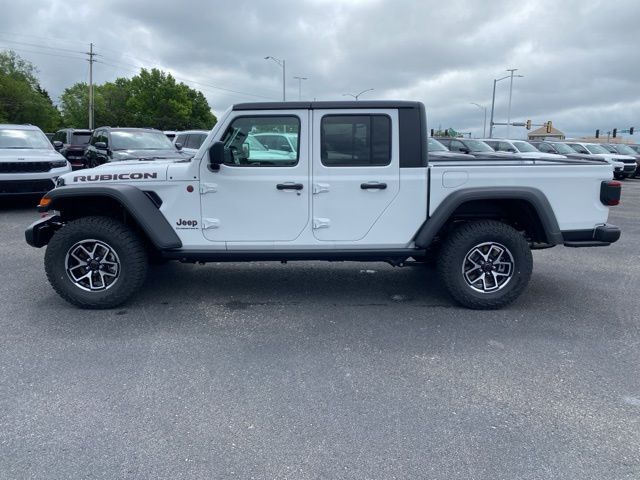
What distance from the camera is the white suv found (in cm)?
991

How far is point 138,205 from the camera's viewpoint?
183 inches

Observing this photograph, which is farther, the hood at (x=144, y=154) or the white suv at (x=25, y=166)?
the hood at (x=144, y=154)

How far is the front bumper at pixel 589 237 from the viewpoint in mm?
4863

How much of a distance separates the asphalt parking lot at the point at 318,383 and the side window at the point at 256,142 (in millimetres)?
1434

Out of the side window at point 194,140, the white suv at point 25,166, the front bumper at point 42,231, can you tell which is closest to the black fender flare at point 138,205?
the front bumper at point 42,231

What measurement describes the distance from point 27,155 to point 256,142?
766 cm

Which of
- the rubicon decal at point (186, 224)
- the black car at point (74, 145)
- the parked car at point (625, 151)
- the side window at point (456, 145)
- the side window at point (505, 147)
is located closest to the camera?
the rubicon decal at point (186, 224)

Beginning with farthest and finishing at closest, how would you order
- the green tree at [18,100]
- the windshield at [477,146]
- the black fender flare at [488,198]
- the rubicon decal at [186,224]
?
the green tree at [18,100] < the windshield at [477,146] < the rubicon decal at [186,224] < the black fender flare at [488,198]

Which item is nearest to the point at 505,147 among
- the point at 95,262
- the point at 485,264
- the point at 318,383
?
the point at 485,264

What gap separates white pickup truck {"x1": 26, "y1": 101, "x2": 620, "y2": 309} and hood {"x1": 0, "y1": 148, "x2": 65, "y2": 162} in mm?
6229

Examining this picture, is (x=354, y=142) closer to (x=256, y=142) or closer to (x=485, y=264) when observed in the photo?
(x=256, y=142)

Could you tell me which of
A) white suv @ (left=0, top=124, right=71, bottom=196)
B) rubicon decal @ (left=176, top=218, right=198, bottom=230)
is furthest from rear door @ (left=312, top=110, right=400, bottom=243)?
white suv @ (left=0, top=124, right=71, bottom=196)

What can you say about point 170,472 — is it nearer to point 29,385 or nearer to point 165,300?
point 29,385

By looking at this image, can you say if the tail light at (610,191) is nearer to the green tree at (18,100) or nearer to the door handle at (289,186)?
the door handle at (289,186)
